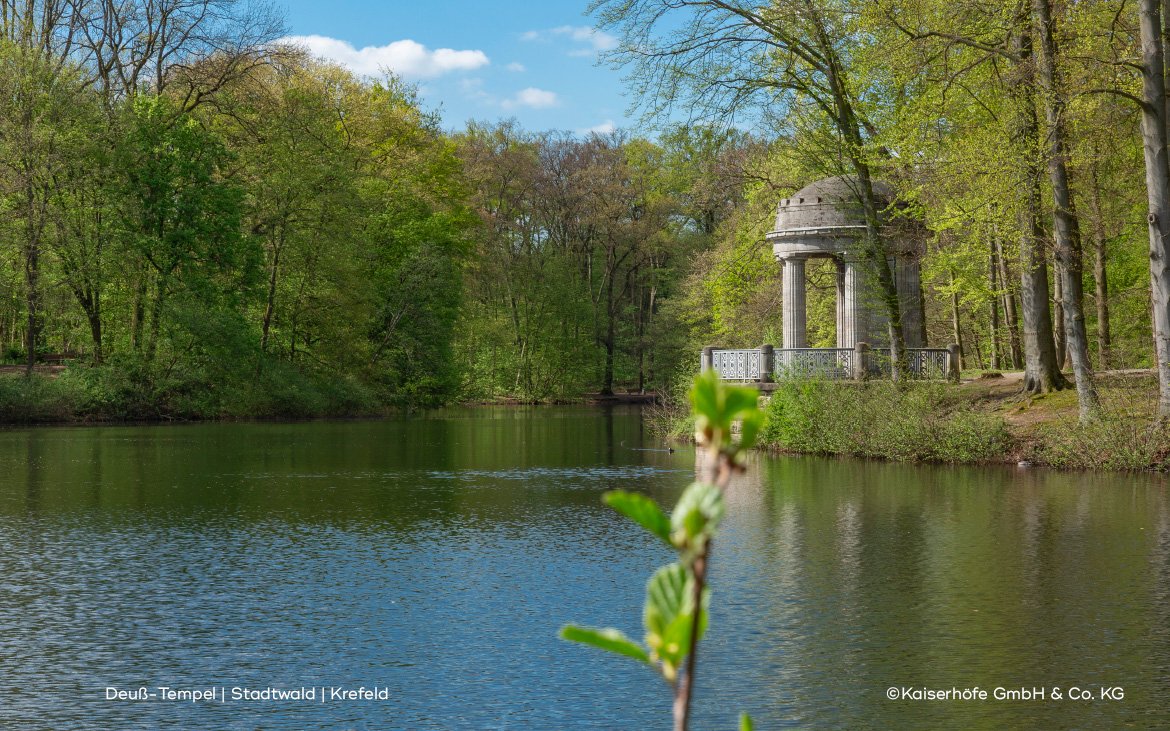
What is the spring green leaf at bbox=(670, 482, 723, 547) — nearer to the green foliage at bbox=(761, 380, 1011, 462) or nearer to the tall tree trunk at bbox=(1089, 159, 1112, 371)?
the green foliage at bbox=(761, 380, 1011, 462)

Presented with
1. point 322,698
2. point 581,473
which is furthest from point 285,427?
point 322,698

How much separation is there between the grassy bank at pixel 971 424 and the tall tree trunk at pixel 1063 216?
38 cm

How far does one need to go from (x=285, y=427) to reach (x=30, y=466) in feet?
50.2

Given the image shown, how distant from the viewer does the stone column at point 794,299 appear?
30.5 meters

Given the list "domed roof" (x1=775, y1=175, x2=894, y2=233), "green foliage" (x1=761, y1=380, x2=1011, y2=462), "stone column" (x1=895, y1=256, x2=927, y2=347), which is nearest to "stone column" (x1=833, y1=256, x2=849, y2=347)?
"stone column" (x1=895, y1=256, x2=927, y2=347)

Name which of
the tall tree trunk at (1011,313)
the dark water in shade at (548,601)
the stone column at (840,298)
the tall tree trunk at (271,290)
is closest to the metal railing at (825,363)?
the stone column at (840,298)

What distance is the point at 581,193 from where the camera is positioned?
200ft

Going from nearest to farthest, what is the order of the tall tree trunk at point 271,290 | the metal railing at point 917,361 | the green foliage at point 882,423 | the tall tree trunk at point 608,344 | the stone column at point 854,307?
the green foliage at point 882,423 < the metal railing at point 917,361 < the stone column at point 854,307 < the tall tree trunk at point 271,290 < the tall tree trunk at point 608,344

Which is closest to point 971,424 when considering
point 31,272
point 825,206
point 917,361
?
point 917,361

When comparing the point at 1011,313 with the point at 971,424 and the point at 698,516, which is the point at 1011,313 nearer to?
the point at 971,424

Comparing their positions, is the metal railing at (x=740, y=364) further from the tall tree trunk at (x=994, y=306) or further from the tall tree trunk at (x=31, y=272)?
the tall tree trunk at (x=31, y=272)

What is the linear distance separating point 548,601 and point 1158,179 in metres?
14.5

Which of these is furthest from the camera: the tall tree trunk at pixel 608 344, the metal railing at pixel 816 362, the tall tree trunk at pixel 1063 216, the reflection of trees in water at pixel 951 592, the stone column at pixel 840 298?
the tall tree trunk at pixel 608 344

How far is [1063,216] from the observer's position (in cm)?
2253
